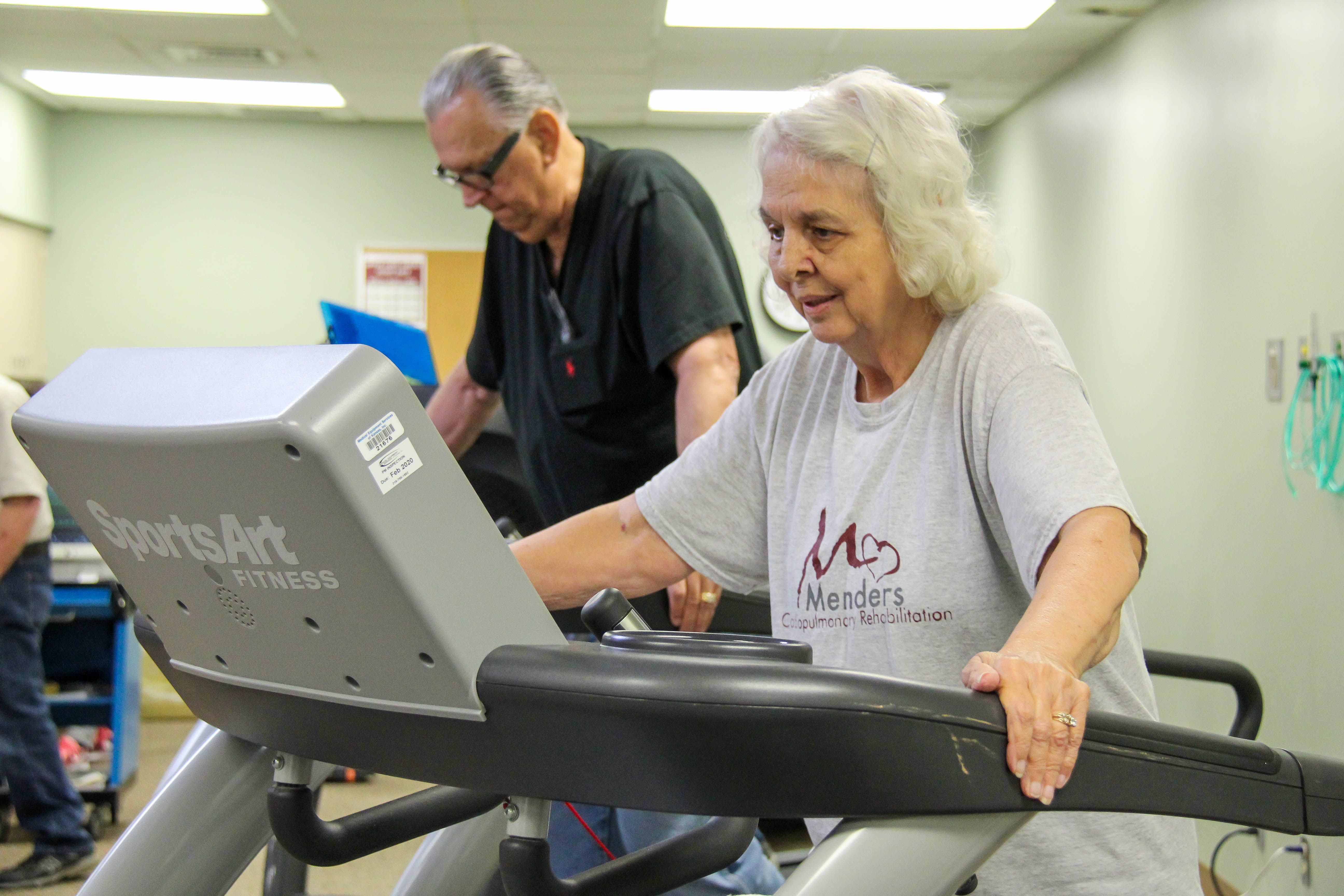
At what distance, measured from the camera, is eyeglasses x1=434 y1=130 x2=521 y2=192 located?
1.82 metres

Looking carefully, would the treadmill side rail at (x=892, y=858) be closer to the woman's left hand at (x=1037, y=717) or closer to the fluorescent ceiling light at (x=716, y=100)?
the woman's left hand at (x=1037, y=717)

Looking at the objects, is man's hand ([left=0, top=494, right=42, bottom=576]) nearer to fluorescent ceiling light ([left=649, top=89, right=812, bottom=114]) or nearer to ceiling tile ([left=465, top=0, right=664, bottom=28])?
ceiling tile ([left=465, top=0, right=664, bottom=28])

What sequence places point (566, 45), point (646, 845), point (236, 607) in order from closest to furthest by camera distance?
point (236, 607)
point (646, 845)
point (566, 45)

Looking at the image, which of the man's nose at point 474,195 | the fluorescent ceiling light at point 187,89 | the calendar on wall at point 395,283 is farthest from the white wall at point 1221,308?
the fluorescent ceiling light at point 187,89

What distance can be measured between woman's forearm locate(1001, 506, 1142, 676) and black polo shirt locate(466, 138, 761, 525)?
0.91 metres

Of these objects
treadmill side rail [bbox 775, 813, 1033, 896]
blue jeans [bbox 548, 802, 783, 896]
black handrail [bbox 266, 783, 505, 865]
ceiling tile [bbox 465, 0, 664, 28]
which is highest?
ceiling tile [bbox 465, 0, 664, 28]

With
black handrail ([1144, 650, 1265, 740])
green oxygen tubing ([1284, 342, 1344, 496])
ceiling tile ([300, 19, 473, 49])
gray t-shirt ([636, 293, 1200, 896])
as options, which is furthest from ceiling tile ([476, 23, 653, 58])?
gray t-shirt ([636, 293, 1200, 896])

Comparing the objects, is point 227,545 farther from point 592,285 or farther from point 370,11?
point 370,11

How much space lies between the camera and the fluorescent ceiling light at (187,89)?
18.6 ft

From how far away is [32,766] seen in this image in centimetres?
315

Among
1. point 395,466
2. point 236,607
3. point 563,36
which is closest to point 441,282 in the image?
point 563,36

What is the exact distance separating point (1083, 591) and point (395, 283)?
19.9 ft

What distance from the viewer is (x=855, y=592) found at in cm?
107

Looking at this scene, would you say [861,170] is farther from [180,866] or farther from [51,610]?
[51,610]
